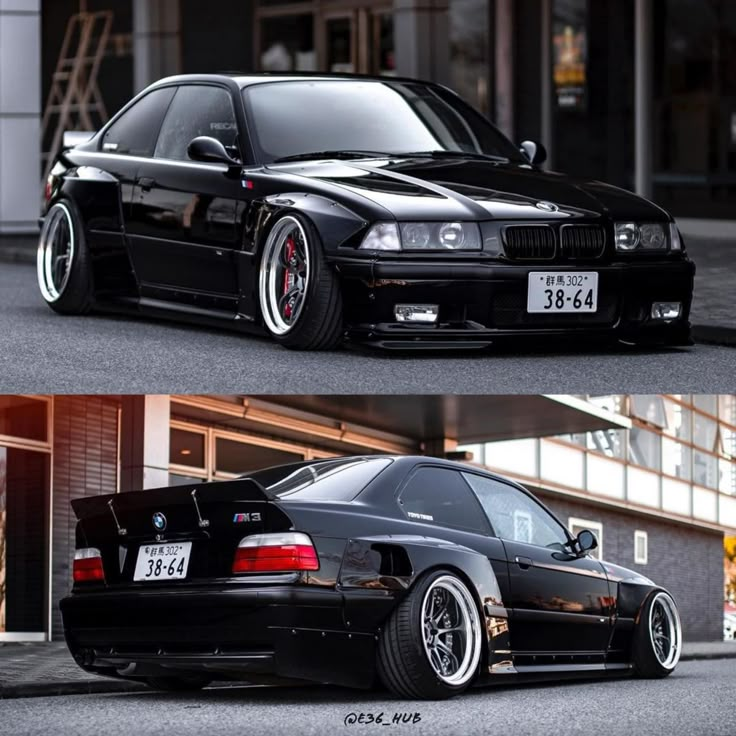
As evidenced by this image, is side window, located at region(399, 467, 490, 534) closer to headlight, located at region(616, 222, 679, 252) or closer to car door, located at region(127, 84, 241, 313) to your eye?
headlight, located at region(616, 222, 679, 252)

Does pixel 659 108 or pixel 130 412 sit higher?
pixel 659 108

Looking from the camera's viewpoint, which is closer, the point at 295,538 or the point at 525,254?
the point at 295,538

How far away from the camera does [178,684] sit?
6.73 metres

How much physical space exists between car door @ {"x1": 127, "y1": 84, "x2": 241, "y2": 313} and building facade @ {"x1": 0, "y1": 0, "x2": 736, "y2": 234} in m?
9.26

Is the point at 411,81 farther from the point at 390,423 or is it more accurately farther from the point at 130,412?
the point at 390,423

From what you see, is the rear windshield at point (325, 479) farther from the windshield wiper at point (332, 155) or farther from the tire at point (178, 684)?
the windshield wiper at point (332, 155)

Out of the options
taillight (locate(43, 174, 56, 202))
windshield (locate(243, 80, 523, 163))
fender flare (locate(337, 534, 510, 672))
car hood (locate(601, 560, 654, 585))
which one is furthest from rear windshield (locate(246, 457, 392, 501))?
taillight (locate(43, 174, 56, 202))

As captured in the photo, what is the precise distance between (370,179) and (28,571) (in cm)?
595

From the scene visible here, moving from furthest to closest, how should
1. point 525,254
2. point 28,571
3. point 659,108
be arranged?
point 659,108 < point 28,571 < point 525,254

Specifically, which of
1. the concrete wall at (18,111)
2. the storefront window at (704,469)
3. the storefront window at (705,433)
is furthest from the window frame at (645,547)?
the concrete wall at (18,111)

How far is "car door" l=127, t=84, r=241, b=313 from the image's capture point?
9188 millimetres

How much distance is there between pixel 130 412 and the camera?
13859 millimetres

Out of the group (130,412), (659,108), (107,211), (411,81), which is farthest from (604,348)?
(659,108)

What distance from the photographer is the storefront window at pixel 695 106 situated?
1897 centimetres
